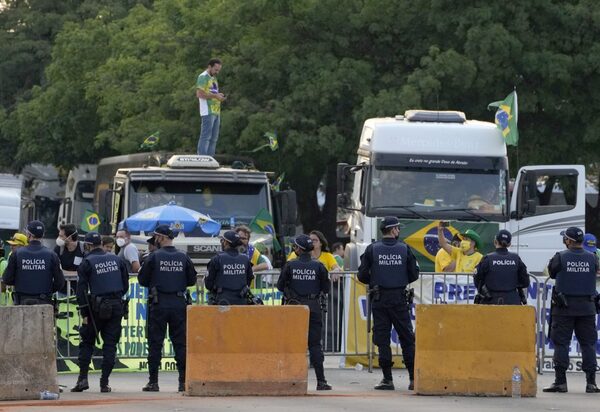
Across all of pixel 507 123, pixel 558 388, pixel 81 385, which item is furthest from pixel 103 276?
pixel 507 123

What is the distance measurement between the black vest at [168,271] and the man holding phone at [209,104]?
28.7ft

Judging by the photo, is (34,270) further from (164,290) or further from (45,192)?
(45,192)

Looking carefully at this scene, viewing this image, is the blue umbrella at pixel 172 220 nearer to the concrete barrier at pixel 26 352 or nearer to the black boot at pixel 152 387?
the black boot at pixel 152 387

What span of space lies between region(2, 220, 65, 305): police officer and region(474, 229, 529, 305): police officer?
4.36 metres

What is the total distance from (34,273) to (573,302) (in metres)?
5.51

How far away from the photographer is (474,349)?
47.6ft

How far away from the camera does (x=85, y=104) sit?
134 feet

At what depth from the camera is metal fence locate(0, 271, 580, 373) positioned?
696 inches

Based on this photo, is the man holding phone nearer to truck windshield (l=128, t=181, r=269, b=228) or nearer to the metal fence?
truck windshield (l=128, t=181, r=269, b=228)

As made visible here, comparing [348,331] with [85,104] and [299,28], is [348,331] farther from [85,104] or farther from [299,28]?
[85,104]

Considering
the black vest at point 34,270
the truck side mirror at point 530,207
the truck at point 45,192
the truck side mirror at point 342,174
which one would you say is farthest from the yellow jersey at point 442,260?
the truck at point 45,192

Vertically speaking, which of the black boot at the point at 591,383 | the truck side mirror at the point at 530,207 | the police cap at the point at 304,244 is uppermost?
the truck side mirror at the point at 530,207

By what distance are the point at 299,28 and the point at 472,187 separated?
11370 millimetres

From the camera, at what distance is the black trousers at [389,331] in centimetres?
1533
